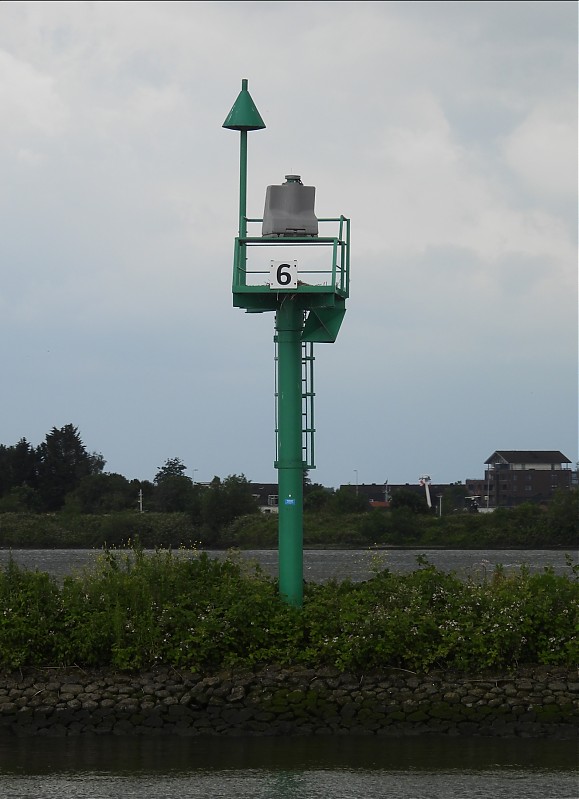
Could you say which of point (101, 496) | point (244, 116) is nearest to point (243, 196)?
point (244, 116)

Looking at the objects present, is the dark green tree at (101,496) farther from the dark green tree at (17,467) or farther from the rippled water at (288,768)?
the rippled water at (288,768)

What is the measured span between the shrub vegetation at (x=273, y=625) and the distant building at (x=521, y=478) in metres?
100

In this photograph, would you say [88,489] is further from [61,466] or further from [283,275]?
[283,275]

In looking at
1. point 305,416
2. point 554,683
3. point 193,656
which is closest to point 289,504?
point 305,416

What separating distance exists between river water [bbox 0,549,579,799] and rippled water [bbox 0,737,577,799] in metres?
0.01

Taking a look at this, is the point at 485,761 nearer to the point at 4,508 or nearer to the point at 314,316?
the point at 314,316

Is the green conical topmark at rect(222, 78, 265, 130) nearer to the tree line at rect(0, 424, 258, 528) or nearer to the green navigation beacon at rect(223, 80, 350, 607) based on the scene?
the green navigation beacon at rect(223, 80, 350, 607)

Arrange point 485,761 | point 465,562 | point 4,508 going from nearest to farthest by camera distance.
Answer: point 485,761, point 465,562, point 4,508

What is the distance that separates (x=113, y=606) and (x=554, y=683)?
657 cm

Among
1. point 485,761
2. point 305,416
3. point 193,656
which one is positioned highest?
point 305,416

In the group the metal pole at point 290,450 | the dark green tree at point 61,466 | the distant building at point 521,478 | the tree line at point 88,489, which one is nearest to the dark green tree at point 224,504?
the tree line at point 88,489

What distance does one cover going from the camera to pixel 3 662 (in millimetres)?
18750

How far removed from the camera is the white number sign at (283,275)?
19.6m

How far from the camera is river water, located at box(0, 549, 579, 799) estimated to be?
49.8ft
